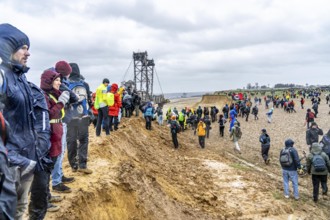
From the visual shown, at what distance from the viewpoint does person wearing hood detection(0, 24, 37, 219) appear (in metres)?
2.59

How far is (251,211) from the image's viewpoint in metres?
8.69

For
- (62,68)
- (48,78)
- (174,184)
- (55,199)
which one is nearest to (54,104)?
(48,78)

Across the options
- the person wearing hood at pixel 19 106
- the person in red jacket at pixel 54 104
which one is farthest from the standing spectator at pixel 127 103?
the person wearing hood at pixel 19 106

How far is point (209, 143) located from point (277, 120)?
13.1 m

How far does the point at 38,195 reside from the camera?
11.0ft

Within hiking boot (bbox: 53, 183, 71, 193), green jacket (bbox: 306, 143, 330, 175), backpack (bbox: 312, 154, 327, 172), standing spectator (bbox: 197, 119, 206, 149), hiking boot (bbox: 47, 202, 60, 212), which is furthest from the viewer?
standing spectator (bbox: 197, 119, 206, 149)

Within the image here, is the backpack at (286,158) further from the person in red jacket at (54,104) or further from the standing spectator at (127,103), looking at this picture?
the standing spectator at (127,103)

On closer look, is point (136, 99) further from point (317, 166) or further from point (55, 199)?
point (55, 199)

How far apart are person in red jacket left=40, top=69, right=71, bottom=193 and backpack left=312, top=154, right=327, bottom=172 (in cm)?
786

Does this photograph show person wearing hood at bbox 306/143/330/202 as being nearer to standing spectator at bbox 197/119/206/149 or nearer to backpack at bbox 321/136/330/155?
backpack at bbox 321/136/330/155

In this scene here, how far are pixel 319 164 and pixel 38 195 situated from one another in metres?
8.22

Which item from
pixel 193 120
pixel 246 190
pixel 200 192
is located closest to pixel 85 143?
pixel 200 192

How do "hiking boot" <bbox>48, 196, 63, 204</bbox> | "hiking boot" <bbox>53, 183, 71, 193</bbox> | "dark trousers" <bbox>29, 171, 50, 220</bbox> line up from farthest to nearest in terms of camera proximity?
"hiking boot" <bbox>53, 183, 71, 193</bbox> → "hiking boot" <bbox>48, 196, 63, 204</bbox> → "dark trousers" <bbox>29, 171, 50, 220</bbox>

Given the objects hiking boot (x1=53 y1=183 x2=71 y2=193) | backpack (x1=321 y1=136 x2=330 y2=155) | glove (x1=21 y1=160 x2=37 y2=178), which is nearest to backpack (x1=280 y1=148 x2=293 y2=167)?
backpack (x1=321 y1=136 x2=330 y2=155)
